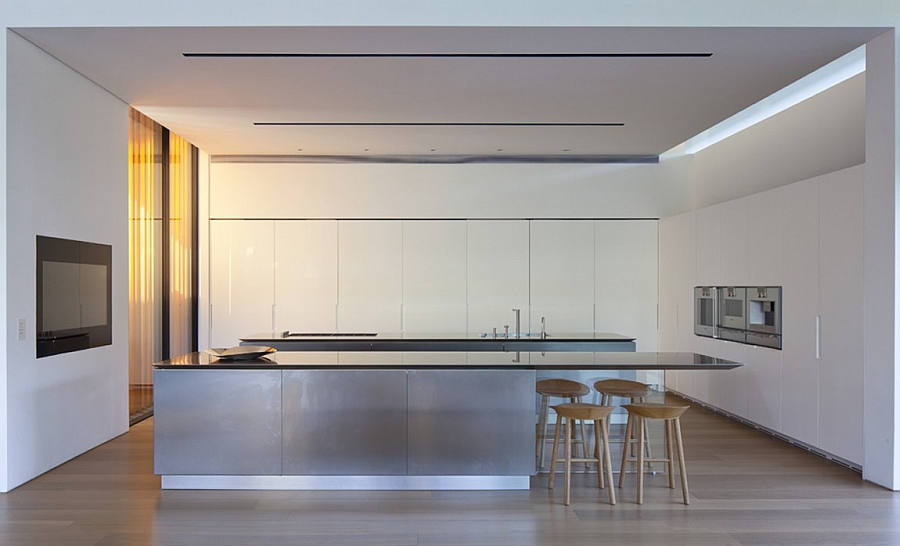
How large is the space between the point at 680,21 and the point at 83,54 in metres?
3.92

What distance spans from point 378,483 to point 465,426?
66cm

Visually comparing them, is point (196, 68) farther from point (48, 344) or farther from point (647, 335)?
point (647, 335)

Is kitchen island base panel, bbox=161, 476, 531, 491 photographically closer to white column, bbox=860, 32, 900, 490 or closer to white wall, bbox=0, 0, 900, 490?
white wall, bbox=0, 0, 900, 490

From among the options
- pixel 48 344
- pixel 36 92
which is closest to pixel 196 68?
pixel 36 92

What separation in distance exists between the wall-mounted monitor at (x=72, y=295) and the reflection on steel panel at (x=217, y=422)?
1.04 meters

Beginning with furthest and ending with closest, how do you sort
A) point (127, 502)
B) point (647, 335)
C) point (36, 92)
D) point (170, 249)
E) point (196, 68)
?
point (647, 335) → point (170, 249) → point (196, 68) → point (36, 92) → point (127, 502)

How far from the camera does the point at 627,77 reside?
5039mm

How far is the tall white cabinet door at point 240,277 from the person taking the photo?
26.9ft

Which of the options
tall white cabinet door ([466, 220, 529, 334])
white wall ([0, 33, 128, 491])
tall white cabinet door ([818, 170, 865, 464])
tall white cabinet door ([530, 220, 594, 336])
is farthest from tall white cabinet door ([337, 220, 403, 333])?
tall white cabinet door ([818, 170, 865, 464])

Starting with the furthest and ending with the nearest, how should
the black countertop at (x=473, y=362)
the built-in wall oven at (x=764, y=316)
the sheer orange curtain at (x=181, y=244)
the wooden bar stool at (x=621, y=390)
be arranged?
the sheer orange curtain at (x=181, y=244) < the built-in wall oven at (x=764, y=316) < the wooden bar stool at (x=621, y=390) < the black countertop at (x=473, y=362)

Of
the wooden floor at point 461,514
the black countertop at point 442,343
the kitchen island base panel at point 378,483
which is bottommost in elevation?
the wooden floor at point 461,514

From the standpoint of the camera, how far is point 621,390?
177 inches

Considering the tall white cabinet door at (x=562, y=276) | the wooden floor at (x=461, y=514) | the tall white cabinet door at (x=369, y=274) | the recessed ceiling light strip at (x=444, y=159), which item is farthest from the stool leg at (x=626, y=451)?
the recessed ceiling light strip at (x=444, y=159)

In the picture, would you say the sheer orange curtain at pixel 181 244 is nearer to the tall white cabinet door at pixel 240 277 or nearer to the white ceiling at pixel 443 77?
the tall white cabinet door at pixel 240 277
